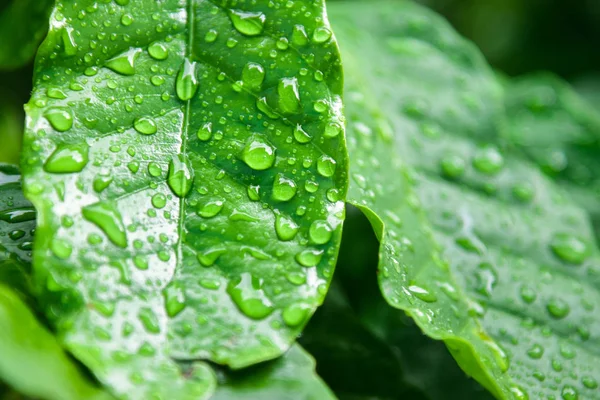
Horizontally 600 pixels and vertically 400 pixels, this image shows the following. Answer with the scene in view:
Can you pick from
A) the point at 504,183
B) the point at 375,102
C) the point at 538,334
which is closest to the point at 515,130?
the point at 504,183

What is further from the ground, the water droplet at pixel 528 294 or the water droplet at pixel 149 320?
the water droplet at pixel 149 320

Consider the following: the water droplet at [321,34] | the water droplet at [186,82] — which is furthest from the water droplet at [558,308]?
the water droplet at [186,82]

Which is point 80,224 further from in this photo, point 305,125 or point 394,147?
point 394,147

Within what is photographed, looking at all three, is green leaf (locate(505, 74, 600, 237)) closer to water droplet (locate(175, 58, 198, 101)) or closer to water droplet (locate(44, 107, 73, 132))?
water droplet (locate(175, 58, 198, 101))

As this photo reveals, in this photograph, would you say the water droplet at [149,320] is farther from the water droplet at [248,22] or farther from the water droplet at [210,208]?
the water droplet at [248,22]

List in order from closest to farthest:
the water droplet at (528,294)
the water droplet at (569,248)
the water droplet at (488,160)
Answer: the water droplet at (528,294)
the water droplet at (569,248)
the water droplet at (488,160)

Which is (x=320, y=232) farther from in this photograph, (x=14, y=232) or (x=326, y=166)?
(x=14, y=232)
